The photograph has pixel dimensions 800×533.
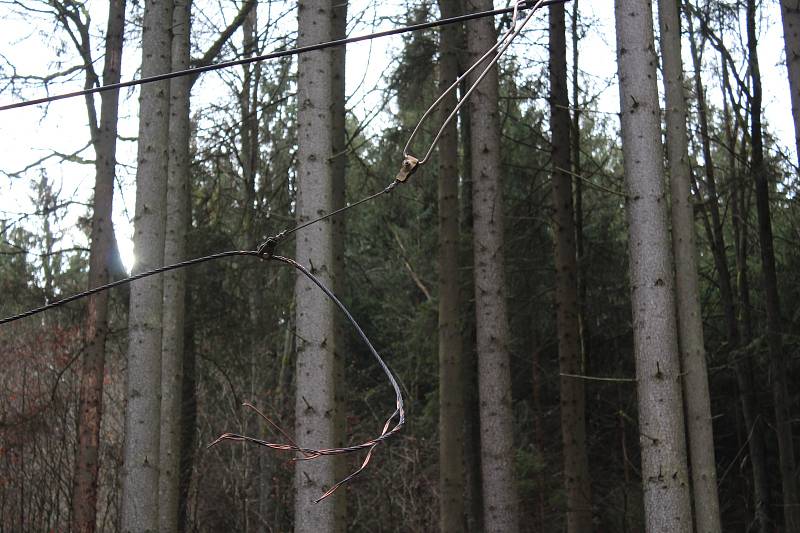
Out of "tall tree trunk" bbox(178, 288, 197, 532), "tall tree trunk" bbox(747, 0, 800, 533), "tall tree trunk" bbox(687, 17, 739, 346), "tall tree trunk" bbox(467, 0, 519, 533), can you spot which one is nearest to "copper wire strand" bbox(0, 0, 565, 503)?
"tall tree trunk" bbox(467, 0, 519, 533)

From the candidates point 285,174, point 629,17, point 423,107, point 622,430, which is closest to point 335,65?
point 285,174

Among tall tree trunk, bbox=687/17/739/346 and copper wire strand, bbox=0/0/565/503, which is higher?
Result: tall tree trunk, bbox=687/17/739/346

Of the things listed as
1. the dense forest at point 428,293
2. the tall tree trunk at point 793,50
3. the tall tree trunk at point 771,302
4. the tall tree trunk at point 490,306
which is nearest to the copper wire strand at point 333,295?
the dense forest at point 428,293

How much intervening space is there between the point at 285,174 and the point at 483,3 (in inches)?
124

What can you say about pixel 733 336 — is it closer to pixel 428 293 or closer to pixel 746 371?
pixel 746 371

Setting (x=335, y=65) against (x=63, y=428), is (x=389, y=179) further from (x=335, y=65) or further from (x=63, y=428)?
(x=63, y=428)

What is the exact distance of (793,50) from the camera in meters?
7.63

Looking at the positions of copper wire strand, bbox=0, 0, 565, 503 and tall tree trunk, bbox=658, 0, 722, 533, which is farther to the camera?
tall tree trunk, bbox=658, 0, 722, 533

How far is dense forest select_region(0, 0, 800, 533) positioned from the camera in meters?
6.75

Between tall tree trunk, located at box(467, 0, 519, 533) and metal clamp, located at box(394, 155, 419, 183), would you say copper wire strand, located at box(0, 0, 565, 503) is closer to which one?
metal clamp, located at box(394, 155, 419, 183)

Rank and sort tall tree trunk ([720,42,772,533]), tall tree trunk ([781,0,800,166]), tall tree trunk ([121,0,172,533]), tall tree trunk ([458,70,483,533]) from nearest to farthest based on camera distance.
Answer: tall tree trunk ([121,0,172,533]) < tall tree trunk ([781,0,800,166]) < tall tree trunk ([720,42,772,533]) < tall tree trunk ([458,70,483,533])

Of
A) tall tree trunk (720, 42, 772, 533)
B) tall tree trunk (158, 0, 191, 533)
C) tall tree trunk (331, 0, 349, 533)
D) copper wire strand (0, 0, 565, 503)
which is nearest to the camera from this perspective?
copper wire strand (0, 0, 565, 503)

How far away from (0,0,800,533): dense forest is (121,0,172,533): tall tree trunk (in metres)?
0.02

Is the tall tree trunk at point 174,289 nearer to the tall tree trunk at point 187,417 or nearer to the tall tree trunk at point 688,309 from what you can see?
the tall tree trunk at point 187,417
